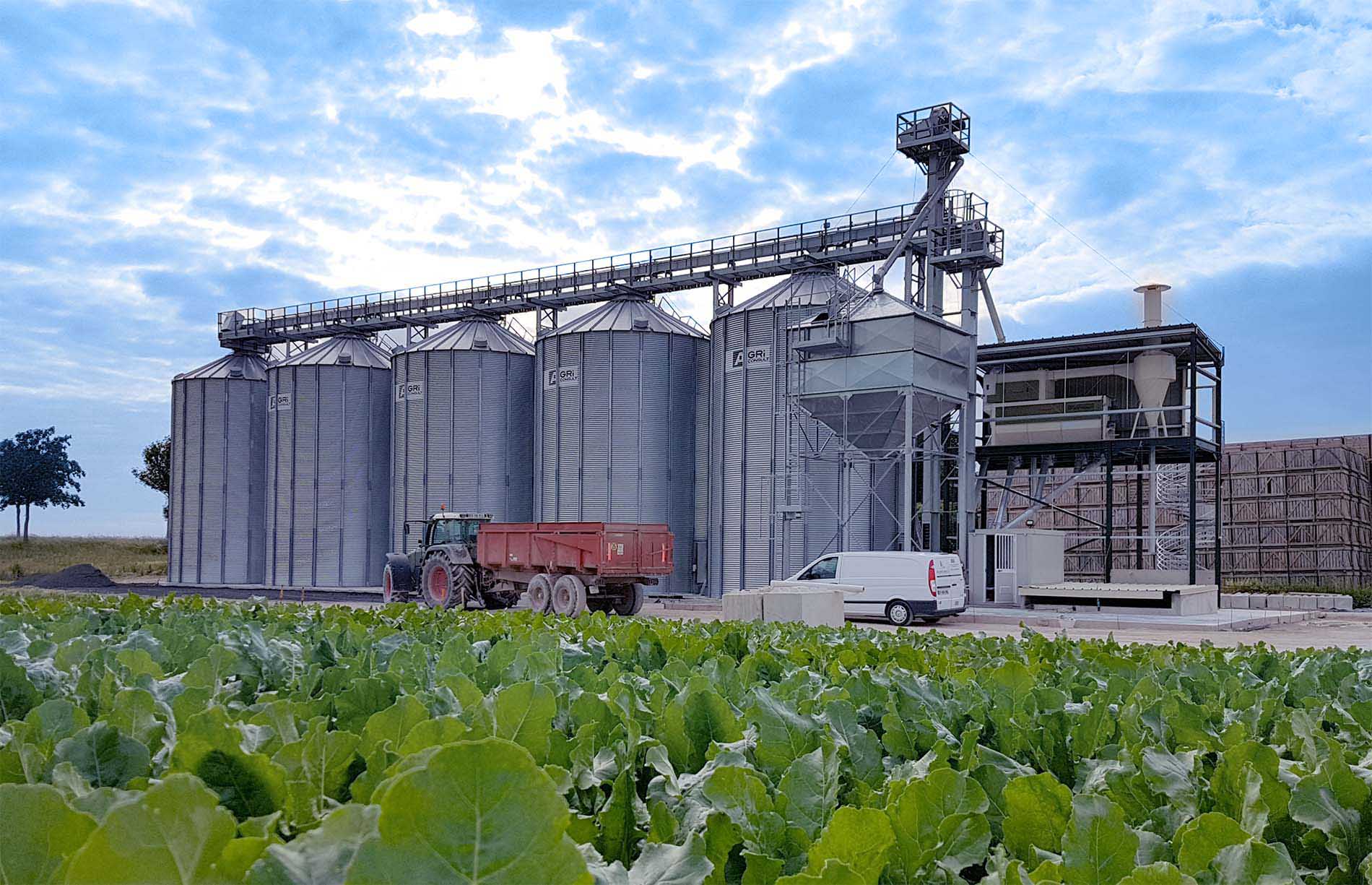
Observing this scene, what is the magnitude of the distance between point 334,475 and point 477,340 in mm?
7991

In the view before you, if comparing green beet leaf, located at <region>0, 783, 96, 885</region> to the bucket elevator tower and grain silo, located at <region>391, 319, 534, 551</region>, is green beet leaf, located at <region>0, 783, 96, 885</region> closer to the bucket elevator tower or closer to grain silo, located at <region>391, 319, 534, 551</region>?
the bucket elevator tower

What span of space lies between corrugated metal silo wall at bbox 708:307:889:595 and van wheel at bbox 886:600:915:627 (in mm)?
6609

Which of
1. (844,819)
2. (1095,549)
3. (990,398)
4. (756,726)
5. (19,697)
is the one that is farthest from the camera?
(1095,549)

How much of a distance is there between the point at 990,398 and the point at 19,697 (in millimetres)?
29662

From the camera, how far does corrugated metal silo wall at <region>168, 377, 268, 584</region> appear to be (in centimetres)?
4034

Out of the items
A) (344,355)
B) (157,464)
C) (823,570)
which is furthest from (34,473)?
(823,570)

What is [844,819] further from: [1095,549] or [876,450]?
[1095,549]

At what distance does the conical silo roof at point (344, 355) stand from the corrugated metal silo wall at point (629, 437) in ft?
33.6

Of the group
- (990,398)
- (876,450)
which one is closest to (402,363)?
(876,450)

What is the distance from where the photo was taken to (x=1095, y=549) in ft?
116

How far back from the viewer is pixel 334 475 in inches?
1474

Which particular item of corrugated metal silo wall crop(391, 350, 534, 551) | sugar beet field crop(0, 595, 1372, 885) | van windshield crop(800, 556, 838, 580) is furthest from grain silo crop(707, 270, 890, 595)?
sugar beet field crop(0, 595, 1372, 885)

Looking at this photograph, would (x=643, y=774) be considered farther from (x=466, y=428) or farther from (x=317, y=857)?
(x=466, y=428)

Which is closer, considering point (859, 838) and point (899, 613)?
point (859, 838)
